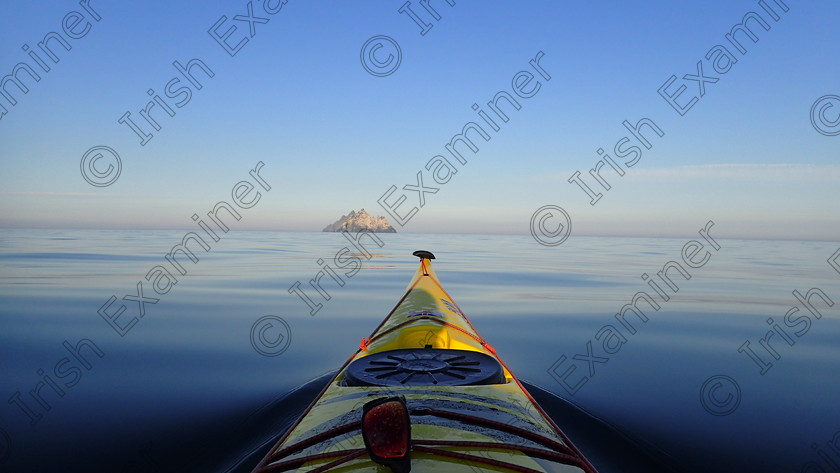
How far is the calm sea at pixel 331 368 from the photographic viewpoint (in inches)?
177

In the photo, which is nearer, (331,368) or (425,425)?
(425,425)

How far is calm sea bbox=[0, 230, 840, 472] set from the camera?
4.49 metres

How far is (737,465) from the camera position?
423cm

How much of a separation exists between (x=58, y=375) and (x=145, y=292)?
8647 mm

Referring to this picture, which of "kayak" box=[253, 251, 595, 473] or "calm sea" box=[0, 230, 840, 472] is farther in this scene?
"calm sea" box=[0, 230, 840, 472]

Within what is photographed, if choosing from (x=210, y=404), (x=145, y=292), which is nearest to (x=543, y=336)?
(x=210, y=404)

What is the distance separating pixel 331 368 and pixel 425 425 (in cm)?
531

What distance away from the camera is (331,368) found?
738cm

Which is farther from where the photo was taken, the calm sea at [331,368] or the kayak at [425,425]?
the calm sea at [331,368]

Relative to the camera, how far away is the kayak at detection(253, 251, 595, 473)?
76.6 inches

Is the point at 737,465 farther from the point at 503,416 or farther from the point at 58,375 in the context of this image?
the point at 58,375

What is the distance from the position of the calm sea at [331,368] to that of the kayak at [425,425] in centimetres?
175

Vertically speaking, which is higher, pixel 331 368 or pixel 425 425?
pixel 331 368

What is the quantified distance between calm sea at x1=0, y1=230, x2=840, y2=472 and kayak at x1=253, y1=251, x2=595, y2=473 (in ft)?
5.75
